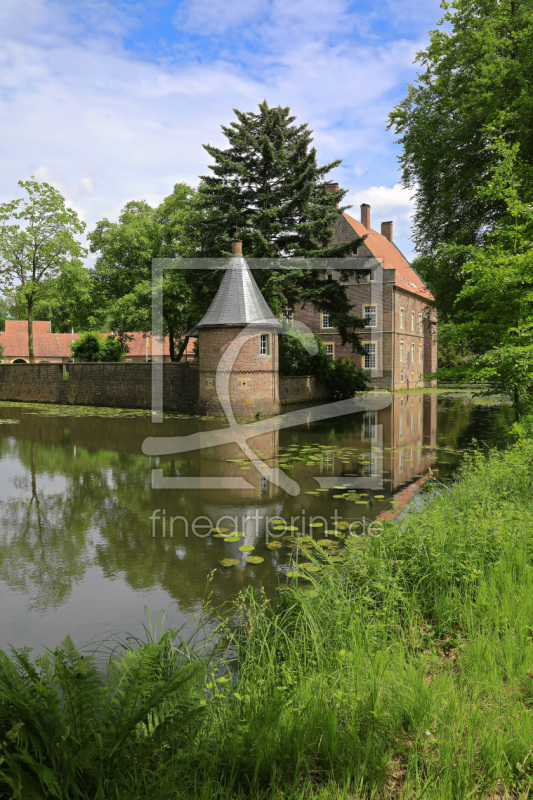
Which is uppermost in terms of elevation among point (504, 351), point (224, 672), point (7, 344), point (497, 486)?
point (7, 344)

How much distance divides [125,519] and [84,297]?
86.9 feet

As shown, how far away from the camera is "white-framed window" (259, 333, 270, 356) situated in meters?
22.4

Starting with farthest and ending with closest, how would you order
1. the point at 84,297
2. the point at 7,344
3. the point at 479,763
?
the point at 7,344, the point at 84,297, the point at 479,763

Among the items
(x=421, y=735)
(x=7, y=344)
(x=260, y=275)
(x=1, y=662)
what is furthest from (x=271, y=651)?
(x=7, y=344)

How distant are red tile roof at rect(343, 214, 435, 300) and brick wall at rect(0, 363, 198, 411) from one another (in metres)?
21.8

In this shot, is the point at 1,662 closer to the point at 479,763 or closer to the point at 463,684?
the point at 479,763

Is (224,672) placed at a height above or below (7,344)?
below

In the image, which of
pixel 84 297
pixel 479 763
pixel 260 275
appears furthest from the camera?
pixel 84 297

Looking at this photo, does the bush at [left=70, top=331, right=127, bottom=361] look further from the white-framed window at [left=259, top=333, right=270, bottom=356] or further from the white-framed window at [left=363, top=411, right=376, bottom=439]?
the white-framed window at [left=363, top=411, right=376, bottom=439]

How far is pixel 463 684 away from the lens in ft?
9.57

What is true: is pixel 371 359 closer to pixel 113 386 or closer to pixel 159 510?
pixel 113 386

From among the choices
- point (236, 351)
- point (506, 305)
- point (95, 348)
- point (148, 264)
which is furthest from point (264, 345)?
point (506, 305)

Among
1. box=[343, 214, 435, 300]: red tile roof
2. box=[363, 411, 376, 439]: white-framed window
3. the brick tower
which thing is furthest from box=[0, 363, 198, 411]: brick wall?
box=[343, 214, 435, 300]: red tile roof

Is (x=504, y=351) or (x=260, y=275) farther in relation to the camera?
(x=260, y=275)
